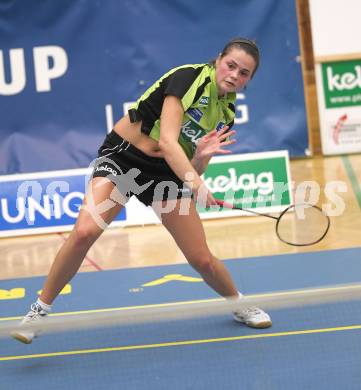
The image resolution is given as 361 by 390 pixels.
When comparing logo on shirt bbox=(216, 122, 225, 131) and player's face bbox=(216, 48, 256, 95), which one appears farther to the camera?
logo on shirt bbox=(216, 122, 225, 131)

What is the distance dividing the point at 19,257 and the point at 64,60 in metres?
3.17

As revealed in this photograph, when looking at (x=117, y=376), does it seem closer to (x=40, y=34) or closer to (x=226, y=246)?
(x=226, y=246)

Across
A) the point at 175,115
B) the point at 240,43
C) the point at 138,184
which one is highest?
the point at 240,43

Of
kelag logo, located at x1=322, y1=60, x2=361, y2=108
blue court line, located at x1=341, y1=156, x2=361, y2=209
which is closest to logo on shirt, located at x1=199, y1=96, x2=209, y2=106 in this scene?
blue court line, located at x1=341, y1=156, x2=361, y2=209

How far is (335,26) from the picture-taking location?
8.37 m

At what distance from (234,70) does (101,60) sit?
522 centimetres

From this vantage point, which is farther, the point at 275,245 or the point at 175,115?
the point at 275,245

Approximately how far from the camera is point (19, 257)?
579cm

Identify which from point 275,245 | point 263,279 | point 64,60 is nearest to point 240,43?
point 263,279

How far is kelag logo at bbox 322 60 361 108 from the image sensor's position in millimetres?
8555

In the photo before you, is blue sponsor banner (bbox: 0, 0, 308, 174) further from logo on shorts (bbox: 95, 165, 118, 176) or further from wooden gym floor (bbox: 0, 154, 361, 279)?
logo on shorts (bbox: 95, 165, 118, 176)

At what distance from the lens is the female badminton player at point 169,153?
10.8 feet

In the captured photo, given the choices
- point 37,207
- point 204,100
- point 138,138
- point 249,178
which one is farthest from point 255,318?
point 37,207

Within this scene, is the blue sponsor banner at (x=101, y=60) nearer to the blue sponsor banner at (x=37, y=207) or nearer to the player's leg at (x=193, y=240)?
the blue sponsor banner at (x=37, y=207)
